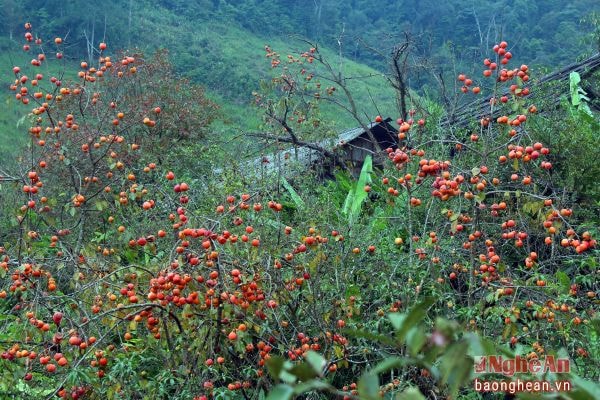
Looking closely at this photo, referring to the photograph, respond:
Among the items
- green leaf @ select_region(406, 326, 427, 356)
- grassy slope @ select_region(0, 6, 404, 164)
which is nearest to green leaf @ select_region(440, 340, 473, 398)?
green leaf @ select_region(406, 326, 427, 356)

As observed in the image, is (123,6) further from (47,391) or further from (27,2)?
(47,391)

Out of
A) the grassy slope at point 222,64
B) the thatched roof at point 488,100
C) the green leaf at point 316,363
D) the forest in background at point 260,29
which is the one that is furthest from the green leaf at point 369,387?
the forest in background at point 260,29

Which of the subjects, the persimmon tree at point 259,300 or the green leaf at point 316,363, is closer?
the green leaf at point 316,363

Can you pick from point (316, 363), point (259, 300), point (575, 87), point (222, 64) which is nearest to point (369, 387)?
point (316, 363)

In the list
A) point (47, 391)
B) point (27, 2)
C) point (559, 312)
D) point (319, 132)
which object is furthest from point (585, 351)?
point (27, 2)

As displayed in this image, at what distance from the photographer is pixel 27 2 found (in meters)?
31.5

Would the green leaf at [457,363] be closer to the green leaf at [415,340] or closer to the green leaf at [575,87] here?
the green leaf at [415,340]

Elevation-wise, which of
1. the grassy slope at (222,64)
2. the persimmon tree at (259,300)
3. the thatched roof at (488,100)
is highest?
the thatched roof at (488,100)

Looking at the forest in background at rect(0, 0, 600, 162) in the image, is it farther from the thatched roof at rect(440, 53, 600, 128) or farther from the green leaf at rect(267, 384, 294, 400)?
the green leaf at rect(267, 384, 294, 400)

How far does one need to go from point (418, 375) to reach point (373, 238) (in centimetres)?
189

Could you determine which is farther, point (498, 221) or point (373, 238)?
point (498, 221)

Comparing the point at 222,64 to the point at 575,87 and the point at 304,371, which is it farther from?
the point at 304,371

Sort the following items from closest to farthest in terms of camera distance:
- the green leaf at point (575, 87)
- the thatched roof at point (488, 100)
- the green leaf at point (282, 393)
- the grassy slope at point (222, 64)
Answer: the green leaf at point (282, 393), the green leaf at point (575, 87), the thatched roof at point (488, 100), the grassy slope at point (222, 64)

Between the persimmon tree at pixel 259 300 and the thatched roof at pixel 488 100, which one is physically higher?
the thatched roof at pixel 488 100
